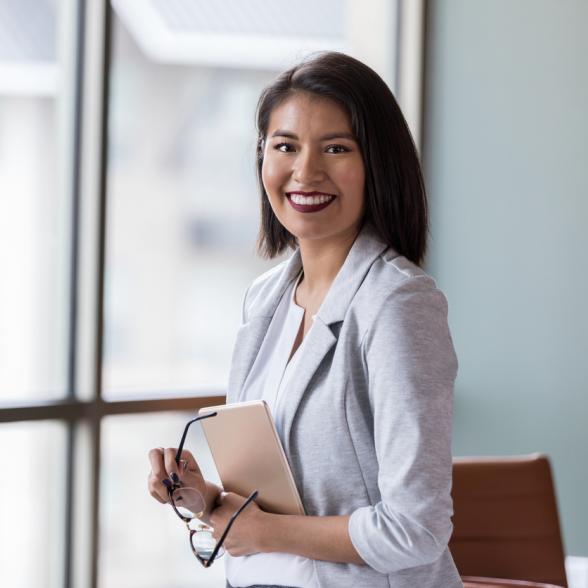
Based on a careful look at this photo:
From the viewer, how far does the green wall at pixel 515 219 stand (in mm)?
3545

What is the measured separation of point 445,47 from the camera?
3.96 meters

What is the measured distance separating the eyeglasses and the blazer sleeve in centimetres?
20

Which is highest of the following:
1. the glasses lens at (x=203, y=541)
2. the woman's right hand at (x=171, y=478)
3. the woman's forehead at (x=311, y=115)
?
the woman's forehead at (x=311, y=115)

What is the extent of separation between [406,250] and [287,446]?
0.37m

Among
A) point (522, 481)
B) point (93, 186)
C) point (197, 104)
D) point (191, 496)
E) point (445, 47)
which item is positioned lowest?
point (522, 481)

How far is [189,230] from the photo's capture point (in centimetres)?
353

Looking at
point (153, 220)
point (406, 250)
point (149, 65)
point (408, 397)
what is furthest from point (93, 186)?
point (408, 397)

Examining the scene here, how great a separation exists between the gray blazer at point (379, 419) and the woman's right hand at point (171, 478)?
0.17m

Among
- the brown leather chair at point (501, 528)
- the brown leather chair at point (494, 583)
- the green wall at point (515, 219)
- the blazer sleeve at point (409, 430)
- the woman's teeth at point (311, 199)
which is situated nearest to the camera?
→ the blazer sleeve at point (409, 430)

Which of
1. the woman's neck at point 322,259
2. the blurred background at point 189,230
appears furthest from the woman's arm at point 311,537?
the blurred background at point 189,230

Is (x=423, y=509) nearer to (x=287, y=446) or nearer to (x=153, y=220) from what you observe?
(x=287, y=446)

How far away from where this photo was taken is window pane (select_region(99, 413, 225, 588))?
11.0 ft

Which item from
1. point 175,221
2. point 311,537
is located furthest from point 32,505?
point 311,537

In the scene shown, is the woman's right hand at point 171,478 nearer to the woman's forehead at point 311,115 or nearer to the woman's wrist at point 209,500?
the woman's wrist at point 209,500
